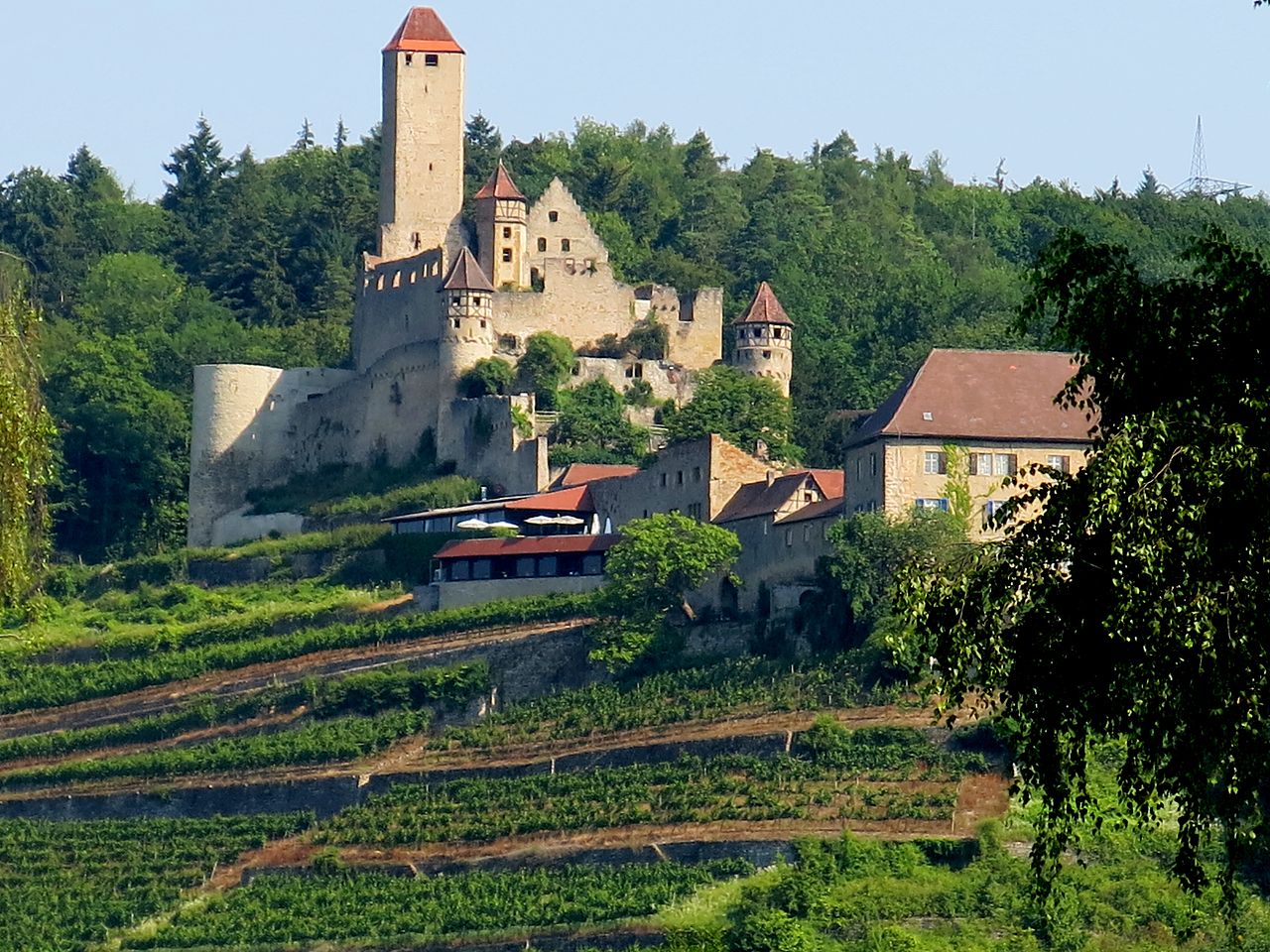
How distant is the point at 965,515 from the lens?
172 feet

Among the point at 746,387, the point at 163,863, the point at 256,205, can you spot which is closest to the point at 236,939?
the point at 163,863

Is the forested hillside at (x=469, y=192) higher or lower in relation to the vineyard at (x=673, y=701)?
higher

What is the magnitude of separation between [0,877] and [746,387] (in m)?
19.6

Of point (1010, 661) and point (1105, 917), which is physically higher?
point (1010, 661)

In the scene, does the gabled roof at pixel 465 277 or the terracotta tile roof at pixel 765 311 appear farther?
the terracotta tile roof at pixel 765 311

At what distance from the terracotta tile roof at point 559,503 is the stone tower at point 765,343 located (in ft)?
26.1

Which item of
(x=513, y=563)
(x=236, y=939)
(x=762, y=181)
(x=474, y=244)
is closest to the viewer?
(x=236, y=939)

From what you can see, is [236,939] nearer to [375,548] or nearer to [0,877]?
[0,877]

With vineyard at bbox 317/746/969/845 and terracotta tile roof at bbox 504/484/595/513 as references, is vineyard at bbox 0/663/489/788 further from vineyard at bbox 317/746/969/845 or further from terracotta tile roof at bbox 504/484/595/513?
terracotta tile roof at bbox 504/484/595/513

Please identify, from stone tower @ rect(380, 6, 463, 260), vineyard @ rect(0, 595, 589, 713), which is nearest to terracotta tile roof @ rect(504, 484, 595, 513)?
vineyard @ rect(0, 595, 589, 713)

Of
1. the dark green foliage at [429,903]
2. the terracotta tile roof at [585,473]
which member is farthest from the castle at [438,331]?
the dark green foliage at [429,903]

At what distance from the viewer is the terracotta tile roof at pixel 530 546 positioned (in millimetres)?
58031

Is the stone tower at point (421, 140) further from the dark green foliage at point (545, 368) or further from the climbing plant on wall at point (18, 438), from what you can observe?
the climbing plant on wall at point (18, 438)

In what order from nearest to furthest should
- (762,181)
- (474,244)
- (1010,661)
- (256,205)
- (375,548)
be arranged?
(1010,661) < (375,548) < (474,244) < (256,205) < (762,181)
